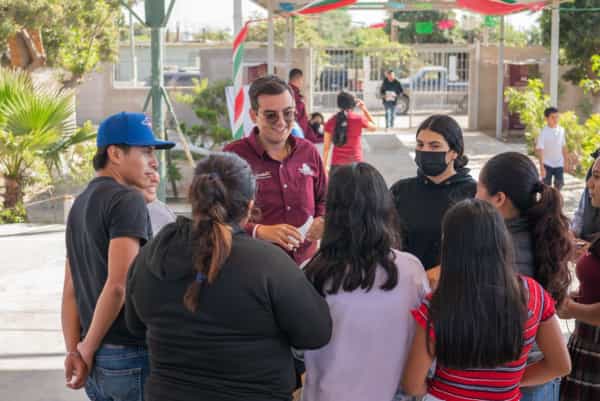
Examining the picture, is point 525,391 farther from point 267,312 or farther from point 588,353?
point 267,312

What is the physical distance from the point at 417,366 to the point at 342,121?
6946 mm

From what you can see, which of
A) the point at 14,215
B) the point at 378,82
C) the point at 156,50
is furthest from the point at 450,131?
the point at 378,82

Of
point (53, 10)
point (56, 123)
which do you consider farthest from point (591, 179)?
point (53, 10)

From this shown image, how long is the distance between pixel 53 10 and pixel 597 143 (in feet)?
34.5

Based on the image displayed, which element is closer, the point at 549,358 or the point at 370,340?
the point at 370,340

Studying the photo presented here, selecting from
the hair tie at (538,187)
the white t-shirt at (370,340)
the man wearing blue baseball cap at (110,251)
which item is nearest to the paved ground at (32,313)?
the man wearing blue baseball cap at (110,251)

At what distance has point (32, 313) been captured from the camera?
697cm

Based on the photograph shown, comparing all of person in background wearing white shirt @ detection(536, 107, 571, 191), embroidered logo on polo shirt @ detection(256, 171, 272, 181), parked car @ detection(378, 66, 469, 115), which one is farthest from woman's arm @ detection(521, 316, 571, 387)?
parked car @ detection(378, 66, 469, 115)

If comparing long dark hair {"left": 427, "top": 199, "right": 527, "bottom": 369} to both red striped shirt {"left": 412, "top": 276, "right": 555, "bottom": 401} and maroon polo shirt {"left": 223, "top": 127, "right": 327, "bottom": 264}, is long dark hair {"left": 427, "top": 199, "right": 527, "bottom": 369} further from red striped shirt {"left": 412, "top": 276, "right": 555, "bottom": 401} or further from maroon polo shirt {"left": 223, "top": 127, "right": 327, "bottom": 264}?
maroon polo shirt {"left": 223, "top": 127, "right": 327, "bottom": 264}

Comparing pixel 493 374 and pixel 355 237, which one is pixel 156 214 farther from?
pixel 493 374

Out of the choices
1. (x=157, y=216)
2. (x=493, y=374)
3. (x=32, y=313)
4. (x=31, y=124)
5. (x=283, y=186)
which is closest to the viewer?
(x=493, y=374)

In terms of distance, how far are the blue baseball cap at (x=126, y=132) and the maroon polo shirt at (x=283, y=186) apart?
99 cm

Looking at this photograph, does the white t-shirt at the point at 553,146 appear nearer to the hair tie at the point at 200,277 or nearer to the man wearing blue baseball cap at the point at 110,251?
the man wearing blue baseball cap at the point at 110,251

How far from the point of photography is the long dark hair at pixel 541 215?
10.6ft
